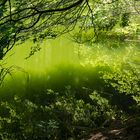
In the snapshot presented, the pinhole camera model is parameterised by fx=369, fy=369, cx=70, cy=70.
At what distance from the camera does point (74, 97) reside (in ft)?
40.4

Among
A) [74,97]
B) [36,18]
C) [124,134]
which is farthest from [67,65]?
[124,134]

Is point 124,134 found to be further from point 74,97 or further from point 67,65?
point 67,65

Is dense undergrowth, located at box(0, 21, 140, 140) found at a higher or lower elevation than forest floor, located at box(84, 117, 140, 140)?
lower

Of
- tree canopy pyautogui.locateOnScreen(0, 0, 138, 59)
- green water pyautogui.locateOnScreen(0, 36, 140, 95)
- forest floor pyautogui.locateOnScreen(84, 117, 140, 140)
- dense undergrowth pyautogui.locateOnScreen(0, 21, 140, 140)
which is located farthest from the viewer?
green water pyautogui.locateOnScreen(0, 36, 140, 95)

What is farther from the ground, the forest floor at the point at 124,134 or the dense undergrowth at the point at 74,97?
the forest floor at the point at 124,134

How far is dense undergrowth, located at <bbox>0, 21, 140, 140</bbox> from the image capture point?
839 cm

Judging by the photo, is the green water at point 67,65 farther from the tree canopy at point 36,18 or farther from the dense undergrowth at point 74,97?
the tree canopy at point 36,18

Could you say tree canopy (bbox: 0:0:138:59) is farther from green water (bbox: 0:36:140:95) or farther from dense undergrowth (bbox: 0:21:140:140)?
green water (bbox: 0:36:140:95)

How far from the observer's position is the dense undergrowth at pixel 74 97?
8.39 meters

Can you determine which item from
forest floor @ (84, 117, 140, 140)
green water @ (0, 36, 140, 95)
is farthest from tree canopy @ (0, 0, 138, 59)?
green water @ (0, 36, 140, 95)

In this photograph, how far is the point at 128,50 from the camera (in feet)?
65.3

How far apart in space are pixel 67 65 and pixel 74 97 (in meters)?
7.22

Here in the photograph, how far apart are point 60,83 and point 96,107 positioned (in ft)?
18.0

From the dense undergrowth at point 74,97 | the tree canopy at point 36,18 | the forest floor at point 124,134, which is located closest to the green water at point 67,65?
the dense undergrowth at point 74,97
